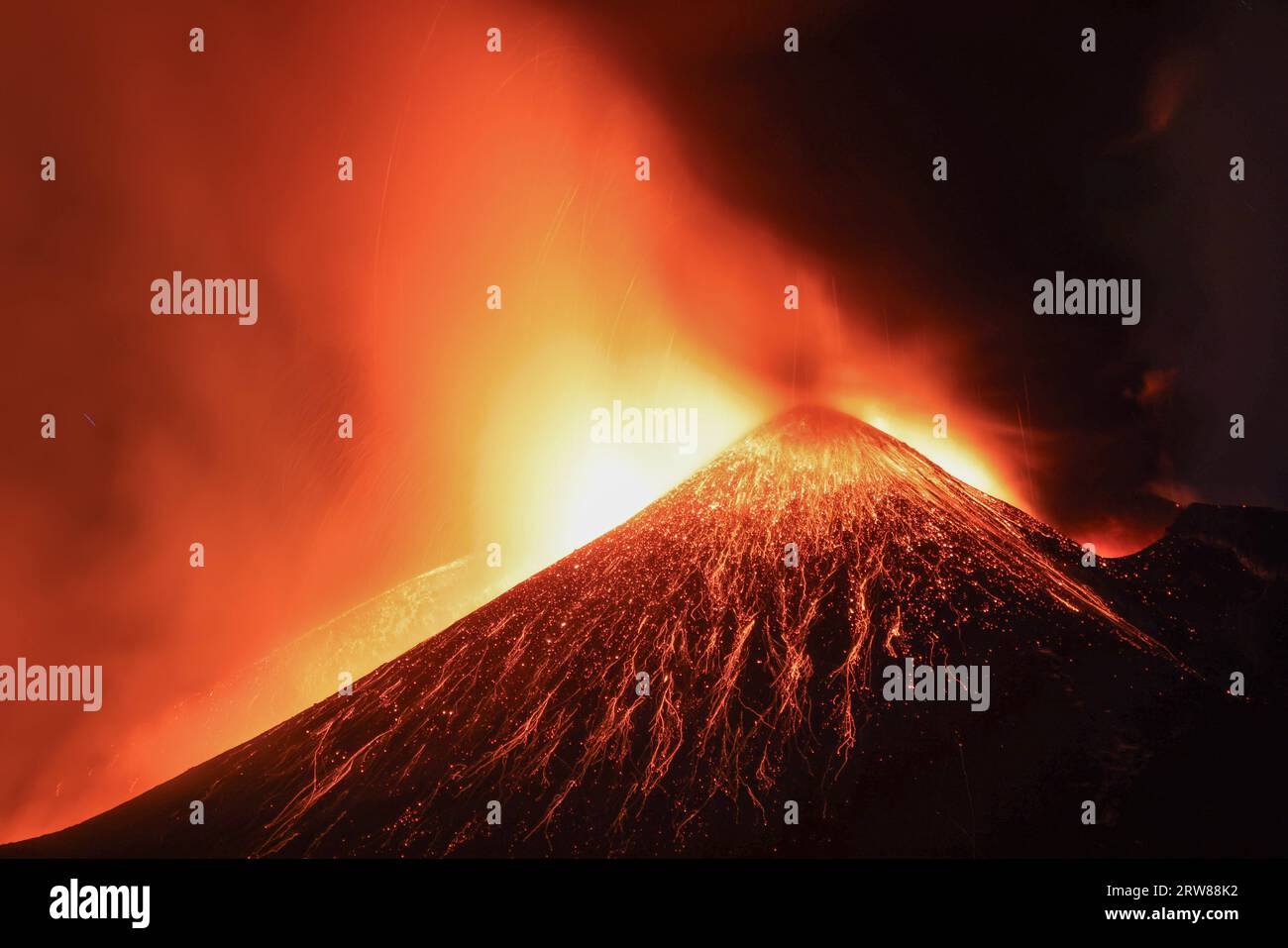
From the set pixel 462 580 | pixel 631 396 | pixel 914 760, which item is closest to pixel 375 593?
pixel 462 580

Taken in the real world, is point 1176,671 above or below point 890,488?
below

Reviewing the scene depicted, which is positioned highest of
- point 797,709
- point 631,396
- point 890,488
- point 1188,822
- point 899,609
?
point 631,396

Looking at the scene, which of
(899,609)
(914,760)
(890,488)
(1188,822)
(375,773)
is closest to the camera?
(1188,822)

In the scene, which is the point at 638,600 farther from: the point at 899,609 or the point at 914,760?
the point at 914,760

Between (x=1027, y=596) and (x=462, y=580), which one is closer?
(x=1027, y=596)

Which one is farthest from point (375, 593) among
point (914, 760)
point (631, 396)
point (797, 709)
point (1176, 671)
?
point (1176, 671)

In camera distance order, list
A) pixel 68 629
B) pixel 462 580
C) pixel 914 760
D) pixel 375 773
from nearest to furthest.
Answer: pixel 914 760
pixel 375 773
pixel 462 580
pixel 68 629
